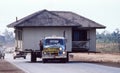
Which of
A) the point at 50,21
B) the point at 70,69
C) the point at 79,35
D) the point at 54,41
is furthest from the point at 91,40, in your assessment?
the point at 70,69

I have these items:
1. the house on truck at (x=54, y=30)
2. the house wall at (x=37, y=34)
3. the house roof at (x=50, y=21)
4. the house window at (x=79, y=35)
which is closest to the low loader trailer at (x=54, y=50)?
the house on truck at (x=54, y=30)

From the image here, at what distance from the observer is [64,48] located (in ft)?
161

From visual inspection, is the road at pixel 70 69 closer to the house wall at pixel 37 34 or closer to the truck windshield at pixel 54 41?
the truck windshield at pixel 54 41

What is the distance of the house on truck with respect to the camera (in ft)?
177

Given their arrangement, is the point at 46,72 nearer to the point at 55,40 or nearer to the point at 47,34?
the point at 55,40

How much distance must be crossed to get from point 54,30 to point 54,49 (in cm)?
644

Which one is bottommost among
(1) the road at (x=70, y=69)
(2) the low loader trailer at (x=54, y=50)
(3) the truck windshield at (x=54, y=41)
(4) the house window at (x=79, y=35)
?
Answer: (1) the road at (x=70, y=69)

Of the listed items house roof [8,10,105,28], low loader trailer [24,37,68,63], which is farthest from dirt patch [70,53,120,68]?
house roof [8,10,105,28]

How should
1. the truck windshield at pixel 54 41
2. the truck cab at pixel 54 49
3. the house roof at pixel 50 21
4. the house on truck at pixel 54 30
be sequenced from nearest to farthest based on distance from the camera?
1. the truck cab at pixel 54 49
2. the truck windshield at pixel 54 41
3. the house roof at pixel 50 21
4. the house on truck at pixel 54 30

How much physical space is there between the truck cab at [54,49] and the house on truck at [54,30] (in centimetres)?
450

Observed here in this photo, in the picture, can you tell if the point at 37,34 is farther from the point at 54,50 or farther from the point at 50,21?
the point at 54,50

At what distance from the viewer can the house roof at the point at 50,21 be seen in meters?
53.8

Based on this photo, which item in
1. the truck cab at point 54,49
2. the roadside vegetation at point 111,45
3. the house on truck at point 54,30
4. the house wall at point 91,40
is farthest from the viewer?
the roadside vegetation at point 111,45

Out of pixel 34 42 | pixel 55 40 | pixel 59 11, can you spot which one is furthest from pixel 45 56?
pixel 59 11
